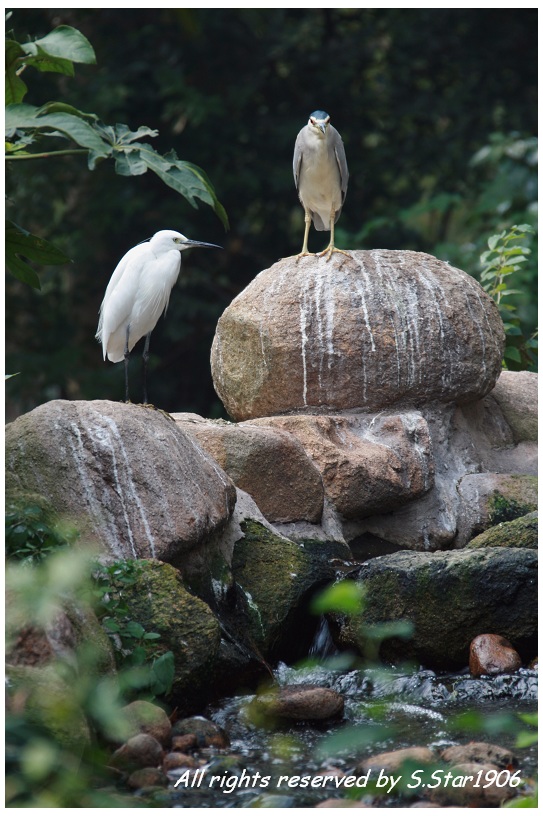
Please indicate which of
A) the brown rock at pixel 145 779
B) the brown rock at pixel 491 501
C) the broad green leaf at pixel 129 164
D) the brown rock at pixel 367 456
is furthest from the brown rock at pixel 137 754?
the brown rock at pixel 491 501

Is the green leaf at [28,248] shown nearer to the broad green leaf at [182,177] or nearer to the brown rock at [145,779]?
the broad green leaf at [182,177]

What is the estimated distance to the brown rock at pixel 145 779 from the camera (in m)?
3.24

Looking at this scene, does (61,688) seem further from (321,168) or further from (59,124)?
(321,168)

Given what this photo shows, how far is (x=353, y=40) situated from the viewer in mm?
13789

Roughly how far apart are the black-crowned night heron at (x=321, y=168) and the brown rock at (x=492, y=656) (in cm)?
350

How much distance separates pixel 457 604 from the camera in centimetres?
464

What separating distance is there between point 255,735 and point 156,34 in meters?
10.8

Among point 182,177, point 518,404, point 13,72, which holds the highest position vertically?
point 13,72

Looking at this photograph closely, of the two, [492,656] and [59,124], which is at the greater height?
[59,124]

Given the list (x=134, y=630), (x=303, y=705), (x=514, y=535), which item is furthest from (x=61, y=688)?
(x=514, y=535)

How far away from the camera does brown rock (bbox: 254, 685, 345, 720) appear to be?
13.1 feet

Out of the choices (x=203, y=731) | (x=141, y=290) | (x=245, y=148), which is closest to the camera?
(x=203, y=731)

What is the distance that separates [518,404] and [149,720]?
4434 mm

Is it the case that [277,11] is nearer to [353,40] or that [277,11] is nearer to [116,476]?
[353,40]
